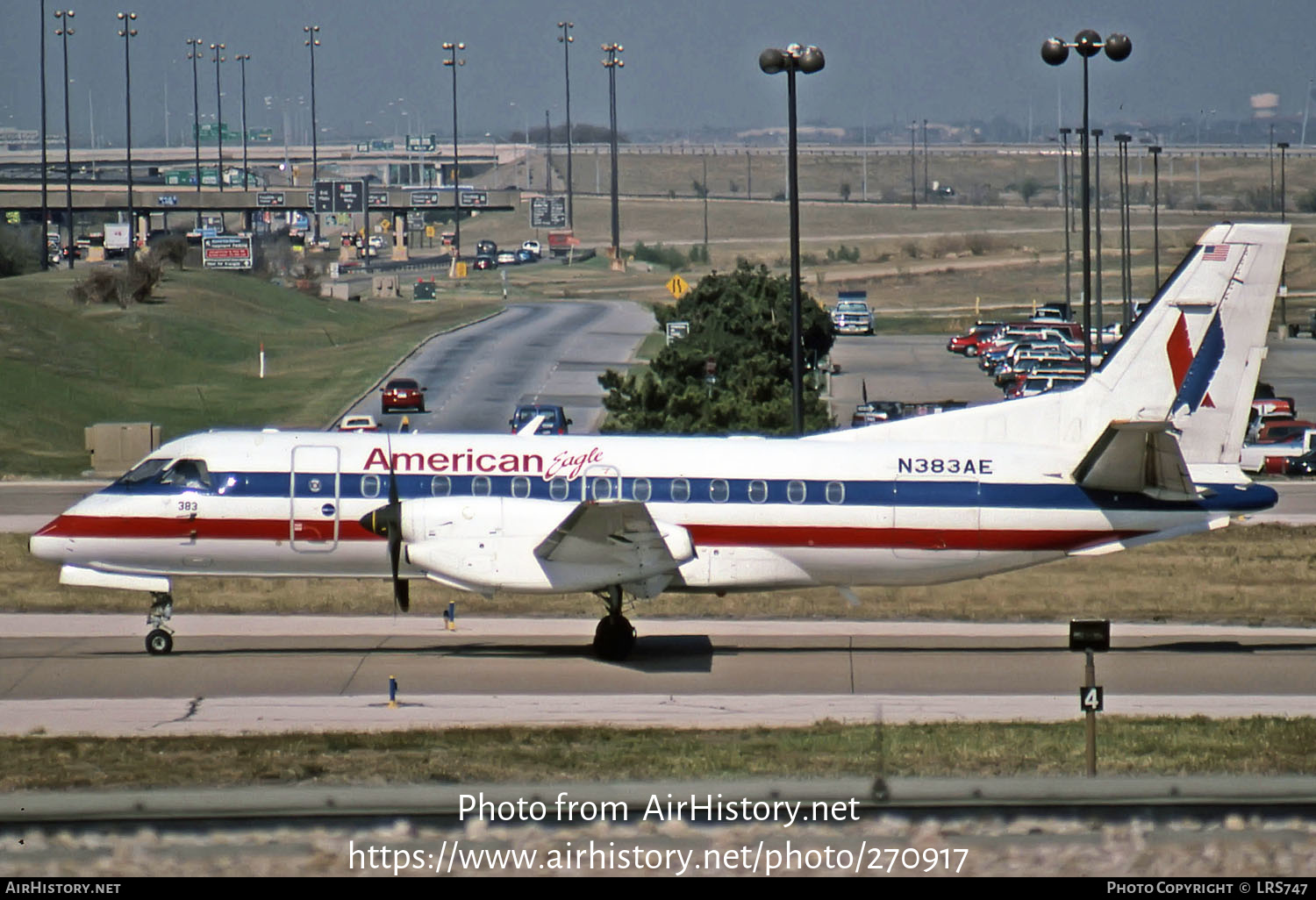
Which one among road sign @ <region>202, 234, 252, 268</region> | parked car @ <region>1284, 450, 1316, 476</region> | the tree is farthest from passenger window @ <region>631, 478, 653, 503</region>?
Result: road sign @ <region>202, 234, 252, 268</region>

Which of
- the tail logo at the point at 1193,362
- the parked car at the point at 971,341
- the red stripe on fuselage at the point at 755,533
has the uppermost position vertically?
the parked car at the point at 971,341

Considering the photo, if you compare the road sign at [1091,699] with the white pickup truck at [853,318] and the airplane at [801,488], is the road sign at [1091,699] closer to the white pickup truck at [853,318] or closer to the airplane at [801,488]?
the airplane at [801,488]

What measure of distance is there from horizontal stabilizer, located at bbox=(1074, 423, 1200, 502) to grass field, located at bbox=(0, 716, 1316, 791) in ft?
14.9

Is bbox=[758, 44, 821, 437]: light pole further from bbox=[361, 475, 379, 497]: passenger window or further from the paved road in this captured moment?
the paved road

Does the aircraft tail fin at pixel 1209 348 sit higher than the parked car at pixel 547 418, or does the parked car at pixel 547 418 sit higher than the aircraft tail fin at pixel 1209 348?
the aircraft tail fin at pixel 1209 348

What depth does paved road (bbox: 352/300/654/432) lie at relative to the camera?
5456 cm

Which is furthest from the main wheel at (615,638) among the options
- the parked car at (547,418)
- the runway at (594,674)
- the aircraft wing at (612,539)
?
the parked car at (547,418)

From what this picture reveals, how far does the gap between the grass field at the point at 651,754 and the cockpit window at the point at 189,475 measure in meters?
6.16

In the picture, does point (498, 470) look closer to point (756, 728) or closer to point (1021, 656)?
point (756, 728)

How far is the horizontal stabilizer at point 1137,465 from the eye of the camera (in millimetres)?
20828

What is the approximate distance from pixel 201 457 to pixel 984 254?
133 m

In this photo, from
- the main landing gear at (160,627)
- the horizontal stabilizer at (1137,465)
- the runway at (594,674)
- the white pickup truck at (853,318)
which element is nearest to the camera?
the runway at (594,674)

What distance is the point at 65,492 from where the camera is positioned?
135 ft

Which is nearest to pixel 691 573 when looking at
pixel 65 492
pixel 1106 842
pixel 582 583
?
pixel 582 583
